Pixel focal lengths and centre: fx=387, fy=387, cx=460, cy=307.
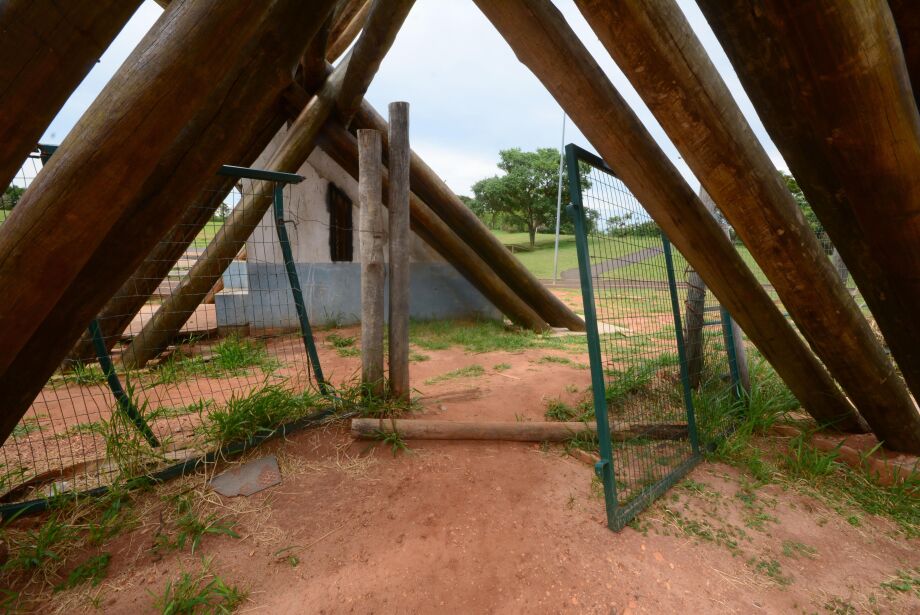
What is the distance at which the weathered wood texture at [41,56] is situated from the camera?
1.05m

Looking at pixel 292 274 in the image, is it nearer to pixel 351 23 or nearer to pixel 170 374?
pixel 170 374

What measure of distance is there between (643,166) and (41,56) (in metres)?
2.15

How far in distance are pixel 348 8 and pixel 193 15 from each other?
6534 mm

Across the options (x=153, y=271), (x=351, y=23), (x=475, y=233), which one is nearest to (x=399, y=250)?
(x=475, y=233)

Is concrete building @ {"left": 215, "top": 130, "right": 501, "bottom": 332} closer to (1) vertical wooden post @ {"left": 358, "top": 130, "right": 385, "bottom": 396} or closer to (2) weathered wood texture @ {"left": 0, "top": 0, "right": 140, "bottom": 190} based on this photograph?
(1) vertical wooden post @ {"left": 358, "top": 130, "right": 385, "bottom": 396}

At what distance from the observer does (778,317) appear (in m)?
2.27

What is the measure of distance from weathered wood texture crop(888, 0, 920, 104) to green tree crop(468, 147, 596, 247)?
29718mm

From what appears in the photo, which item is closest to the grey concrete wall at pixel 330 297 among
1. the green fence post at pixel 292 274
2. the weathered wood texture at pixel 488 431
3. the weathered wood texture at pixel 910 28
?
the green fence post at pixel 292 274

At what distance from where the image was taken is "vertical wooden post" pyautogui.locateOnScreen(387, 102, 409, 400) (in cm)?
327

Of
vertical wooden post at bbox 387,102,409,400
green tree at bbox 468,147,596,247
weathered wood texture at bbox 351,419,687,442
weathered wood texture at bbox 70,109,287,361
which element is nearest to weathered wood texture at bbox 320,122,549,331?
weathered wood texture at bbox 70,109,287,361

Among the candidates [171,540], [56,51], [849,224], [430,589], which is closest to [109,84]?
[56,51]

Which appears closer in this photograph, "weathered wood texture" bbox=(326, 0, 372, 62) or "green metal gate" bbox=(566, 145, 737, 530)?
"green metal gate" bbox=(566, 145, 737, 530)

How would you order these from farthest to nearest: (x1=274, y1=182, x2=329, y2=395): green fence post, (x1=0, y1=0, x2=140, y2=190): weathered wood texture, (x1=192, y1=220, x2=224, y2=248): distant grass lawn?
(x1=192, y1=220, x2=224, y2=248): distant grass lawn, (x1=274, y1=182, x2=329, y2=395): green fence post, (x1=0, y1=0, x2=140, y2=190): weathered wood texture

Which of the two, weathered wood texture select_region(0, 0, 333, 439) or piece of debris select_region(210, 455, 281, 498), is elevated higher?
weathered wood texture select_region(0, 0, 333, 439)
